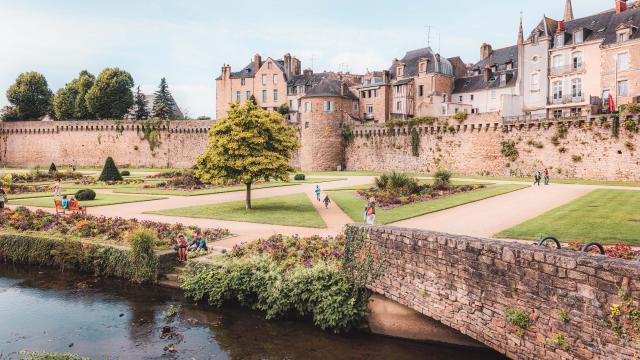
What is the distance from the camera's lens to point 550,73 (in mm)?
48531

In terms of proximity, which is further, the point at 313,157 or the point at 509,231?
the point at 313,157

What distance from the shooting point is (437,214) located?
22.0 m

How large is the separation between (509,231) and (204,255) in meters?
10.4

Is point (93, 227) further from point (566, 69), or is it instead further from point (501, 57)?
point (501, 57)

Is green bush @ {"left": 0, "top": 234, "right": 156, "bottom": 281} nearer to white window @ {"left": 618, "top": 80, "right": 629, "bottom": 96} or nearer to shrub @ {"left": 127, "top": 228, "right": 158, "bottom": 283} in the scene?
shrub @ {"left": 127, "top": 228, "right": 158, "bottom": 283}

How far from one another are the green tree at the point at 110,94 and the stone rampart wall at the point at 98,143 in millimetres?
4840

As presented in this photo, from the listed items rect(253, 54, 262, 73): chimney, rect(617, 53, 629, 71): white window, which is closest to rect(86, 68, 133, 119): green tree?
rect(253, 54, 262, 73): chimney


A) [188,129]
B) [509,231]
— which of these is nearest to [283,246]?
[509,231]

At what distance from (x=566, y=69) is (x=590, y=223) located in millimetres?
34595

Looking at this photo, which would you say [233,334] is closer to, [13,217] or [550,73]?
[13,217]

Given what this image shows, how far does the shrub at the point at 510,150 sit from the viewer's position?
141 feet

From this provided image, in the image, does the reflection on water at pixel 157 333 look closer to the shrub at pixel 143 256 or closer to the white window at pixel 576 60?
the shrub at pixel 143 256

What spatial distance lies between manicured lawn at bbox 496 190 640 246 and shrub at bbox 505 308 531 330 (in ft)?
24.7

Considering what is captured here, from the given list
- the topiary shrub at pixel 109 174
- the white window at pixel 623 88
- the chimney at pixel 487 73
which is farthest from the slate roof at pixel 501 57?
the topiary shrub at pixel 109 174
